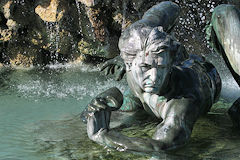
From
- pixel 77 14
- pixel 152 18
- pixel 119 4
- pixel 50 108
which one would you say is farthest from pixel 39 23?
Answer: pixel 152 18

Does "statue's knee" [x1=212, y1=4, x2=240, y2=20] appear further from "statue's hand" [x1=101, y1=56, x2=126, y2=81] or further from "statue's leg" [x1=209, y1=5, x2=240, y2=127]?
"statue's hand" [x1=101, y1=56, x2=126, y2=81]

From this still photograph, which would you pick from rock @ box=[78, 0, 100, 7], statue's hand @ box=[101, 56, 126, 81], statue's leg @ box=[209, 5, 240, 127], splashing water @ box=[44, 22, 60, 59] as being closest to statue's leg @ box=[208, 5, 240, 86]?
statue's leg @ box=[209, 5, 240, 127]

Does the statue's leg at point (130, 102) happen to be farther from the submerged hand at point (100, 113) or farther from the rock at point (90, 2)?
the rock at point (90, 2)

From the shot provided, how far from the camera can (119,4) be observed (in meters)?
7.86

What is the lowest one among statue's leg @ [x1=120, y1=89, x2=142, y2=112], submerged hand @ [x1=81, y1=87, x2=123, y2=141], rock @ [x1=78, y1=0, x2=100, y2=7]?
statue's leg @ [x1=120, y1=89, x2=142, y2=112]

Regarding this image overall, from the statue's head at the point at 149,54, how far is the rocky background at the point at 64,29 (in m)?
5.24

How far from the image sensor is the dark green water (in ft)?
9.28

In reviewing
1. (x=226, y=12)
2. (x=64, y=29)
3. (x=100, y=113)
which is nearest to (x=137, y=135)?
(x=100, y=113)

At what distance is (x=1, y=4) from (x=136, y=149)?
5962mm

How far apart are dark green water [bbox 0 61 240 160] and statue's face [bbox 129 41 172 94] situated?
19.8 inches

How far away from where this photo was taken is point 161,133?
2.72 m

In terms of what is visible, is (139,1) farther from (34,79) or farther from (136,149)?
(136,149)

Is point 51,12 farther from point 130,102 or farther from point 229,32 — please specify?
point 229,32

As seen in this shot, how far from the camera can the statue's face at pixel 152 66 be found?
2.54 m
